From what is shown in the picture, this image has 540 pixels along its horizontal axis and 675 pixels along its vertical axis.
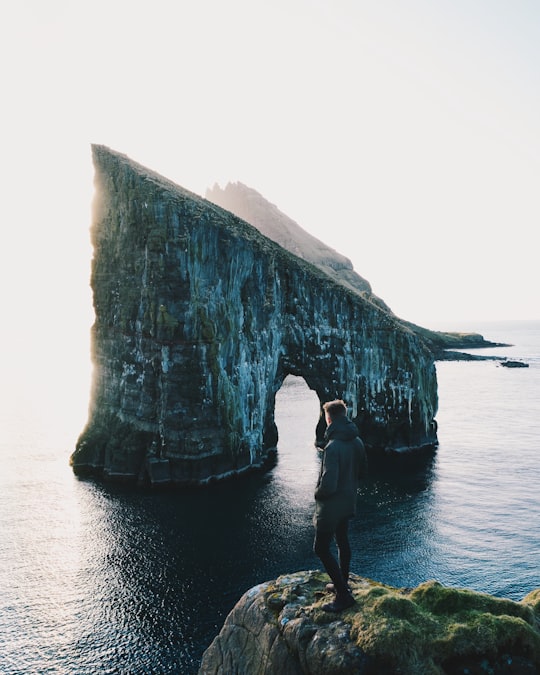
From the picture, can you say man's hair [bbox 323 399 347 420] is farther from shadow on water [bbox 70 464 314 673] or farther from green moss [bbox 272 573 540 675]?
→ shadow on water [bbox 70 464 314 673]

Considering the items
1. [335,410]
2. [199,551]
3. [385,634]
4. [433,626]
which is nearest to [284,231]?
[199,551]

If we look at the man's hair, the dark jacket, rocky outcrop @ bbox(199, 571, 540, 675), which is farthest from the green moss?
the man's hair

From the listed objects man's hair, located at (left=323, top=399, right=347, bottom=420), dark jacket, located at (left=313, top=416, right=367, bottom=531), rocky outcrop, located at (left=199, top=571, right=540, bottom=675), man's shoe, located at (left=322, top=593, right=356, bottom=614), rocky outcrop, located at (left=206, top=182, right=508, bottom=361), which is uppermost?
rocky outcrop, located at (left=206, top=182, right=508, bottom=361)

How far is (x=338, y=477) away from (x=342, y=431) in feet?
3.55

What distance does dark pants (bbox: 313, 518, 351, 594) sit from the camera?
11276mm

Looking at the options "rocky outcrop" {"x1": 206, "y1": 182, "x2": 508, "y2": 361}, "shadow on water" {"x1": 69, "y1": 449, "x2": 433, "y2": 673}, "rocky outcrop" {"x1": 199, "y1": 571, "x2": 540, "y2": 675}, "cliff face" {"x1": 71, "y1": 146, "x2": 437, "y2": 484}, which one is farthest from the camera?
"rocky outcrop" {"x1": 206, "y1": 182, "x2": 508, "y2": 361}

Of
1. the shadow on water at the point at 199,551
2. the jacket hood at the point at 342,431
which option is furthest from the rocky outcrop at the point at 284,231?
the jacket hood at the point at 342,431

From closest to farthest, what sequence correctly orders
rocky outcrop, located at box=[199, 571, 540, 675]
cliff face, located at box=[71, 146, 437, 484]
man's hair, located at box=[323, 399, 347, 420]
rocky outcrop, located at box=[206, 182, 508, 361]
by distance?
rocky outcrop, located at box=[199, 571, 540, 675] < man's hair, located at box=[323, 399, 347, 420] < cliff face, located at box=[71, 146, 437, 484] < rocky outcrop, located at box=[206, 182, 508, 361]

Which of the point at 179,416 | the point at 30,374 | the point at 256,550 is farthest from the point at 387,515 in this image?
the point at 30,374

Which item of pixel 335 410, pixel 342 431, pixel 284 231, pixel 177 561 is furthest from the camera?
pixel 284 231

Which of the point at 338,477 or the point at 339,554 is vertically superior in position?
the point at 338,477

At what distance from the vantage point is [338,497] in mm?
11711

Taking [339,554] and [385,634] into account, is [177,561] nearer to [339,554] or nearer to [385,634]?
[339,554]

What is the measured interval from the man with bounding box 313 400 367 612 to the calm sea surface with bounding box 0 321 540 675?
16.4 metres
